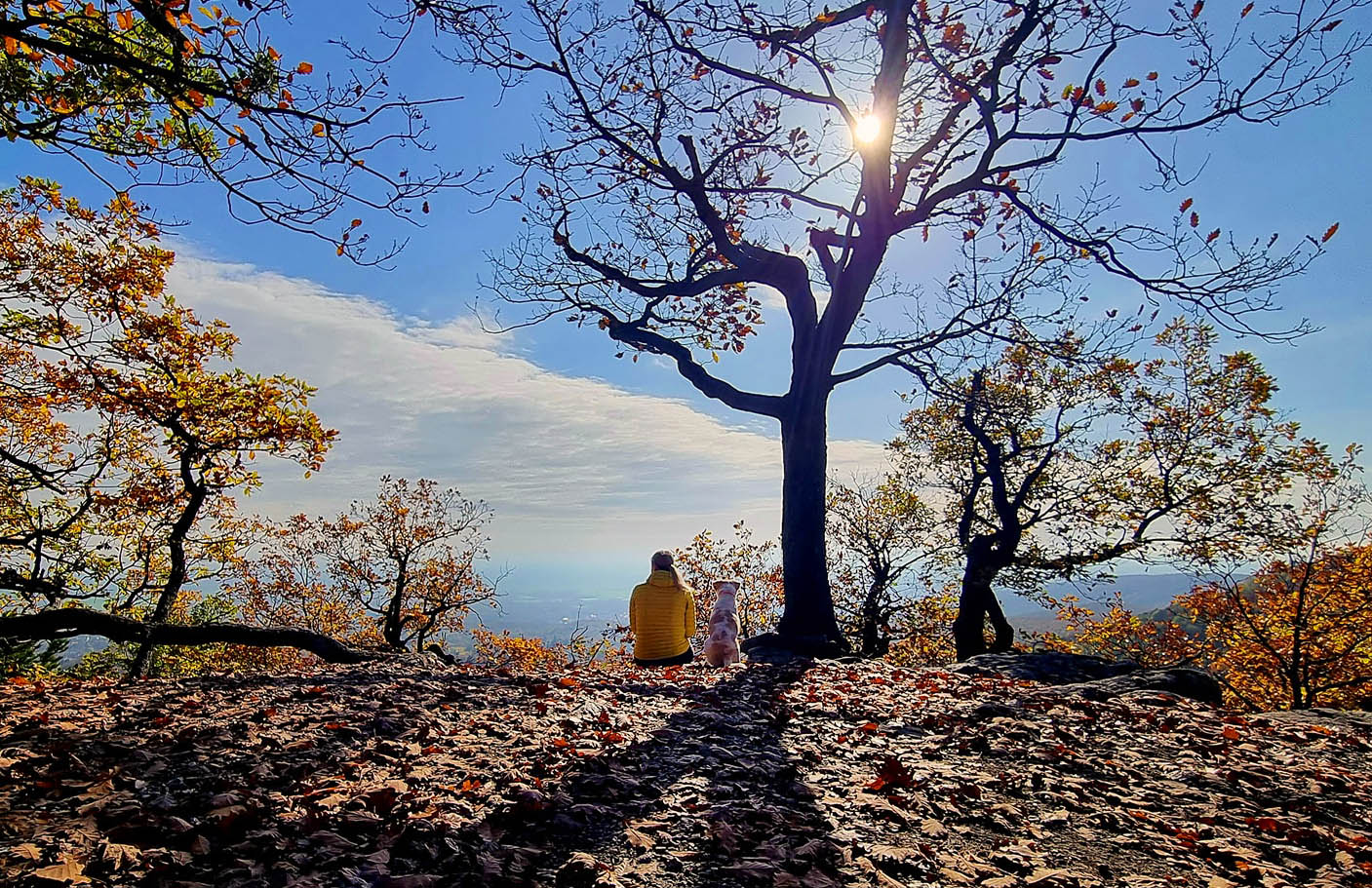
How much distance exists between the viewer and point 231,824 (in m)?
3.06

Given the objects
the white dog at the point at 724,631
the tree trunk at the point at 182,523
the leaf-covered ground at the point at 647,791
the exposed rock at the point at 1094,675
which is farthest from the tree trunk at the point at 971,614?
the tree trunk at the point at 182,523

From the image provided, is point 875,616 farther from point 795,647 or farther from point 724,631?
point 724,631

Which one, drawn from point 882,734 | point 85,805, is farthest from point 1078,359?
point 85,805

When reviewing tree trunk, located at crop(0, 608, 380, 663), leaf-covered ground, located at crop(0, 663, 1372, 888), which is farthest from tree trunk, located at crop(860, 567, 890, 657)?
tree trunk, located at crop(0, 608, 380, 663)

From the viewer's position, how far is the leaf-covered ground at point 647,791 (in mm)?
2959

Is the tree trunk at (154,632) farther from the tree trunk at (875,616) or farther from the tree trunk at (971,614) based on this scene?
the tree trunk at (875,616)

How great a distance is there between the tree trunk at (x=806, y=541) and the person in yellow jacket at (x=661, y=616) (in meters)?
2.54

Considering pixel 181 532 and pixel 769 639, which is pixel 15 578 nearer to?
pixel 181 532

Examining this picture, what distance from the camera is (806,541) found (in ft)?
36.8

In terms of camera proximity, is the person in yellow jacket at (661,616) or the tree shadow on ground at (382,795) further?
the person in yellow jacket at (661,616)

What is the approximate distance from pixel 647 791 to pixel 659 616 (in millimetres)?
5297

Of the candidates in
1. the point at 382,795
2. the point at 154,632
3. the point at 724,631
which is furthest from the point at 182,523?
the point at 382,795

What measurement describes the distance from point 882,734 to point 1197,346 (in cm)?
1660

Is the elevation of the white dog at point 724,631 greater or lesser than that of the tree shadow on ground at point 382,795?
greater
